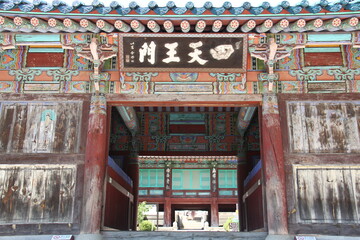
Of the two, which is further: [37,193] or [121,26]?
[37,193]

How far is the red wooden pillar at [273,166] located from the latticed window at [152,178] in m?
11.2

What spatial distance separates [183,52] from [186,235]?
3111 mm

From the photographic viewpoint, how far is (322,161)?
6.49 m

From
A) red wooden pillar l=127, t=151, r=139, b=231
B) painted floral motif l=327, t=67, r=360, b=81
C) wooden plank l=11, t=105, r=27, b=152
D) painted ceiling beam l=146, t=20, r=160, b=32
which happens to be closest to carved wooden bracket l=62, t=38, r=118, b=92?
painted ceiling beam l=146, t=20, r=160, b=32

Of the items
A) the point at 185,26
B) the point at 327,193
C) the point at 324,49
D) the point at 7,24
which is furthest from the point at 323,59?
the point at 7,24

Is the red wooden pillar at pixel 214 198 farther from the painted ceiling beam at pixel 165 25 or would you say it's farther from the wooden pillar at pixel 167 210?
the painted ceiling beam at pixel 165 25

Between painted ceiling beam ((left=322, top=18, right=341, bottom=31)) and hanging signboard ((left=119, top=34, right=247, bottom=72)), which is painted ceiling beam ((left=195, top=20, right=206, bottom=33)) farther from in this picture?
painted ceiling beam ((left=322, top=18, right=341, bottom=31))

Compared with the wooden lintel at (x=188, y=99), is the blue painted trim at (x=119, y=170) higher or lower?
lower

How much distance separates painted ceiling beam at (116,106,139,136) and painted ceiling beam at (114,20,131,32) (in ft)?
11.9

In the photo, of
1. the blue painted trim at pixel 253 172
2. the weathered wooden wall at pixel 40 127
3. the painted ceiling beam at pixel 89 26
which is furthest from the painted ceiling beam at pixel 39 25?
the blue painted trim at pixel 253 172

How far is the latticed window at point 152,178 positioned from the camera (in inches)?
687

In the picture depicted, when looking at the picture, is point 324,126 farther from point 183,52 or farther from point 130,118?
point 130,118

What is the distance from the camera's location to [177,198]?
56.6 feet

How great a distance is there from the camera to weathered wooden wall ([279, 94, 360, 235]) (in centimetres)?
624
